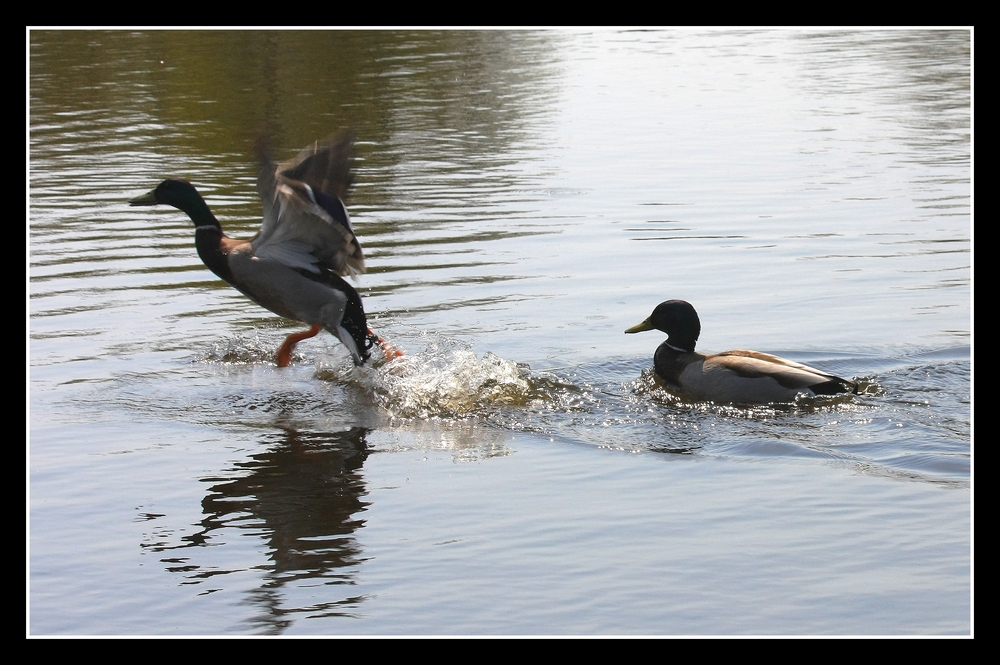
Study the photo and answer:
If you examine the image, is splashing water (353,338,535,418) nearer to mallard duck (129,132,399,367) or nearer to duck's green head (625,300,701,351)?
mallard duck (129,132,399,367)

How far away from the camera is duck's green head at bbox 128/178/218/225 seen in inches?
352

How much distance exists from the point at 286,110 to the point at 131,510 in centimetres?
1444

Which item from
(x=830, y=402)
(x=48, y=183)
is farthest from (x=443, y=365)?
(x=48, y=183)

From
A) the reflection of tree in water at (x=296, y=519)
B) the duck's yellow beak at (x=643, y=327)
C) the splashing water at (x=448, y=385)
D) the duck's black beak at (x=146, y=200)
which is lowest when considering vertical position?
the reflection of tree in water at (x=296, y=519)

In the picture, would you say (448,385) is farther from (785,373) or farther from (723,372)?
(785,373)

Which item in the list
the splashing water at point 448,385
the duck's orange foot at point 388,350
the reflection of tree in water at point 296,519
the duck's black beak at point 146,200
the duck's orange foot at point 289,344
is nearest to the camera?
the reflection of tree in water at point 296,519

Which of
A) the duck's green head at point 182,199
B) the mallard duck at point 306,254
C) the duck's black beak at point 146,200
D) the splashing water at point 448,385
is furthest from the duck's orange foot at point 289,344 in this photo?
the duck's black beak at point 146,200

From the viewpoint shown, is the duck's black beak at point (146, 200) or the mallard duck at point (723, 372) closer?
the mallard duck at point (723, 372)

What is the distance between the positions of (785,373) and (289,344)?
322 centimetres

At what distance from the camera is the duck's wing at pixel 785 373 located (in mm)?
7508

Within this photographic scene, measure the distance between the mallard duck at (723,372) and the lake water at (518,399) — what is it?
113mm

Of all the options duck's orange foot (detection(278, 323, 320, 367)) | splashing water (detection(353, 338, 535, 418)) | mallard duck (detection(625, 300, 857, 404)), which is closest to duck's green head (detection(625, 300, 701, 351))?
mallard duck (detection(625, 300, 857, 404))

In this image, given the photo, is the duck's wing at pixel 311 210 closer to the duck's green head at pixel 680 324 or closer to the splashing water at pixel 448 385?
the splashing water at pixel 448 385

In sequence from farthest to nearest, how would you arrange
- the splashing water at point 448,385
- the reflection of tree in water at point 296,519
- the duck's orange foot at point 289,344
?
the duck's orange foot at point 289,344 < the splashing water at point 448,385 < the reflection of tree in water at point 296,519
